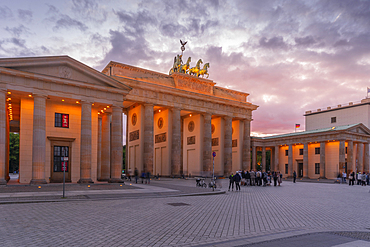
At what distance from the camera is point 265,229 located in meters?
9.90

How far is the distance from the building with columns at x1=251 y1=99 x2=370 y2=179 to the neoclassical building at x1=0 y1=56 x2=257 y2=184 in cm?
2376

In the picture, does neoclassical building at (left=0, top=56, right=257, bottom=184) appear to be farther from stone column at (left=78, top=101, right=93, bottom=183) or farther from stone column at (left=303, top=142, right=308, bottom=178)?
stone column at (left=303, top=142, right=308, bottom=178)

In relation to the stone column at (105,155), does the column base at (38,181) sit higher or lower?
lower

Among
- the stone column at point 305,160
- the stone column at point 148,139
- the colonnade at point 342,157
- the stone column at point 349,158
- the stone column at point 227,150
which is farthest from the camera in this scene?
the stone column at point 305,160

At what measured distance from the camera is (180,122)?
5222 centimetres

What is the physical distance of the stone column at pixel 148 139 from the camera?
42.8 metres

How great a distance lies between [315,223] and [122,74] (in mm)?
36827

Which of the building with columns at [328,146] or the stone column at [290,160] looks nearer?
the building with columns at [328,146]

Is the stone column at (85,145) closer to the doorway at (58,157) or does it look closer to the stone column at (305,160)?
the doorway at (58,157)

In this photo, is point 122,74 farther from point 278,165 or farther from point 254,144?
point 278,165

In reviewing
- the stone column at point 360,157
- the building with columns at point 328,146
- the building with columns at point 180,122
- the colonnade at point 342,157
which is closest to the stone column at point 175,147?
the building with columns at point 180,122

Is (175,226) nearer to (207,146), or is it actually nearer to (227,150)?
(207,146)

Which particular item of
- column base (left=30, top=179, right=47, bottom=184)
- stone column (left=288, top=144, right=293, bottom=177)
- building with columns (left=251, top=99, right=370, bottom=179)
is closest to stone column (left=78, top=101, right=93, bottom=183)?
column base (left=30, top=179, right=47, bottom=184)

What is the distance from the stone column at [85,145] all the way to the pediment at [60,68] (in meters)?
2.49
